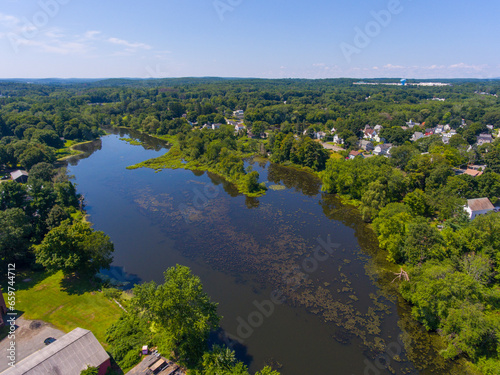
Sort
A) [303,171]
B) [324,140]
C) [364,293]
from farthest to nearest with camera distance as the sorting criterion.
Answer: [324,140]
[303,171]
[364,293]

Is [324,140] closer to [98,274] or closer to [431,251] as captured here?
[431,251]

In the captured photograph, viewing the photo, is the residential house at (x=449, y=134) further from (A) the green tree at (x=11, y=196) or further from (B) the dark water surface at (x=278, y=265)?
(A) the green tree at (x=11, y=196)

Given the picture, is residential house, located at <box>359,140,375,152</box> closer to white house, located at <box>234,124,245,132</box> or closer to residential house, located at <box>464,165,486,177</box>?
residential house, located at <box>464,165,486,177</box>

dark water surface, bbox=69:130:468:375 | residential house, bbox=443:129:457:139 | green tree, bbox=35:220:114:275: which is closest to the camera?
dark water surface, bbox=69:130:468:375

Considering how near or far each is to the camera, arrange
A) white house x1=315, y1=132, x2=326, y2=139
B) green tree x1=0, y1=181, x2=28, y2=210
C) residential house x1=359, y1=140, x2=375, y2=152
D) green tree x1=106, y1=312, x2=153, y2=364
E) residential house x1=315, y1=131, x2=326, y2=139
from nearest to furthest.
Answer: green tree x1=106, y1=312, x2=153, y2=364
green tree x1=0, y1=181, x2=28, y2=210
residential house x1=359, y1=140, x2=375, y2=152
residential house x1=315, y1=131, x2=326, y2=139
white house x1=315, y1=132, x2=326, y2=139

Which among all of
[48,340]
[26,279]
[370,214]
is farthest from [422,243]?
[26,279]

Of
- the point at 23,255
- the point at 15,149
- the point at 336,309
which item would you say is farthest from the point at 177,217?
the point at 15,149

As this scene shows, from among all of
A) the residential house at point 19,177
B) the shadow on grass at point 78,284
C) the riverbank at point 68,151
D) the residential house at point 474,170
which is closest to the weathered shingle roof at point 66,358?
the shadow on grass at point 78,284

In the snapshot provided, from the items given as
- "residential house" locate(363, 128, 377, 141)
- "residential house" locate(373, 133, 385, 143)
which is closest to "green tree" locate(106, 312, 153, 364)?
"residential house" locate(373, 133, 385, 143)
